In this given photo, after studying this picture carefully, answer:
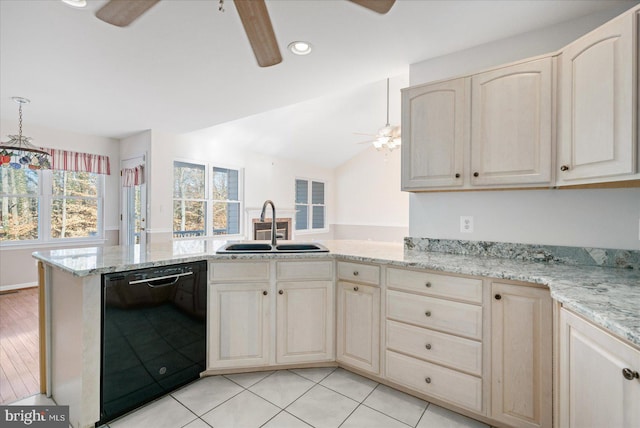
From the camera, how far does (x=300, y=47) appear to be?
2.26 metres

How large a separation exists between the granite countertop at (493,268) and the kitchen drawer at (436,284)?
0.17ft

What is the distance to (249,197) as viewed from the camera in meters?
6.31

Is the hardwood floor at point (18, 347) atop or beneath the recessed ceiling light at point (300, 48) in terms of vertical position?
beneath

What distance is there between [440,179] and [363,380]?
4.93 feet

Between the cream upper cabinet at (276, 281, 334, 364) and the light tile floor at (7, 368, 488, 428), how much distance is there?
0.15m

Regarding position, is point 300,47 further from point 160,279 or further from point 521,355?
point 521,355

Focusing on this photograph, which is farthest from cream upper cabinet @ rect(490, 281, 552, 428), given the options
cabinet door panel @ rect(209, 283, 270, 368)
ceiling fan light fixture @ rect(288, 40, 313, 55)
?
ceiling fan light fixture @ rect(288, 40, 313, 55)

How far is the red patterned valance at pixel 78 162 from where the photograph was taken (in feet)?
15.1

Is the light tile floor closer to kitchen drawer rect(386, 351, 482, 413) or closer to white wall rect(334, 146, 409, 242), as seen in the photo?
kitchen drawer rect(386, 351, 482, 413)

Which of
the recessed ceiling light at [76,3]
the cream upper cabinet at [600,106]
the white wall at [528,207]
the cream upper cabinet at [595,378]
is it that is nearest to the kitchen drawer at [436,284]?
the cream upper cabinet at [595,378]

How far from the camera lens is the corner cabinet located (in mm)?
2000

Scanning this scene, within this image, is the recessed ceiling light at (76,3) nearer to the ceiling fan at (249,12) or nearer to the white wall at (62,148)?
the ceiling fan at (249,12)

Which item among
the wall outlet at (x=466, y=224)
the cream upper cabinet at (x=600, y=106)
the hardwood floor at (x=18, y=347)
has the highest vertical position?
the cream upper cabinet at (x=600, y=106)

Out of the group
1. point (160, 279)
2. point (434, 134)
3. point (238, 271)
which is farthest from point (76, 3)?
point (434, 134)
